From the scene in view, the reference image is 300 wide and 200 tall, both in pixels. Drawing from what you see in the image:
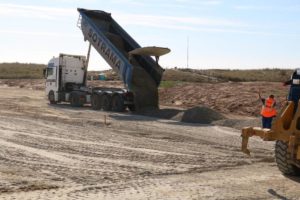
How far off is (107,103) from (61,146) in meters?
13.1

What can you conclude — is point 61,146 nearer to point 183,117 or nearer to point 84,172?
point 84,172

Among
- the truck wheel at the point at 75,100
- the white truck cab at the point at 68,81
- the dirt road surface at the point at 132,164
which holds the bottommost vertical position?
the dirt road surface at the point at 132,164

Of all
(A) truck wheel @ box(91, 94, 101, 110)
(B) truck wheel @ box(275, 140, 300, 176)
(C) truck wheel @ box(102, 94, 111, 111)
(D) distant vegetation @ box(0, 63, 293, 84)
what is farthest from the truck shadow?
(D) distant vegetation @ box(0, 63, 293, 84)

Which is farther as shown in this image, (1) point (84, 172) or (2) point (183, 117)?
(2) point (183, 117)

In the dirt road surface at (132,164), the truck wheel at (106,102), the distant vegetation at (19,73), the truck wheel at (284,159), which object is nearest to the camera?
the dirt road surface at (132,164)

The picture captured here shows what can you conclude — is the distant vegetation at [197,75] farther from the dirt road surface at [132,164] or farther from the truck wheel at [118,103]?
the dirt road surface at [132,164]

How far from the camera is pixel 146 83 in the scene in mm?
24969

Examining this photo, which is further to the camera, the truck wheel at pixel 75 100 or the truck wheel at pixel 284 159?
the truck wheel at pixel 75 100

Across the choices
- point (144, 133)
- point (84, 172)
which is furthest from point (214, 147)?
point (84, 172)

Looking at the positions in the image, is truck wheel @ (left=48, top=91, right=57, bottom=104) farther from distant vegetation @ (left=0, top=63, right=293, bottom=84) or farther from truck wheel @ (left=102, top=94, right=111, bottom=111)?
distant vegetation @ (left=0, top=63, right=293, bottom=84)

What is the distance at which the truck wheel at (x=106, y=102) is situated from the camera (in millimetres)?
25859

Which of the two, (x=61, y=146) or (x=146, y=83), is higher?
(x=146, y=83)

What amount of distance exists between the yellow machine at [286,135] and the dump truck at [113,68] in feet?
48.3

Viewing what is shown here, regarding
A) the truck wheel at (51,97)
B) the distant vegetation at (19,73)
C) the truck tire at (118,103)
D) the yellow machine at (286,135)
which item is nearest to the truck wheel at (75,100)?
the truck wheel at (51,97)
